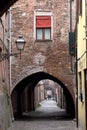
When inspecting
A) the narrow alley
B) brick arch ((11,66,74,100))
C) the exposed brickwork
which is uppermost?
the exposed brickwork

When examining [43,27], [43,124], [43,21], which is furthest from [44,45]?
[43,124]

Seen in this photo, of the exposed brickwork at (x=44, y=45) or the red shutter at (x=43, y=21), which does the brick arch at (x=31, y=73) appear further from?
Result: the red shutter at (x=43, y=21)

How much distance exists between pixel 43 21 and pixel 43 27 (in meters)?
0.36

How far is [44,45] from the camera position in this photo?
27828mm

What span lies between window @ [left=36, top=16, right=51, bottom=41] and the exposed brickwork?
0.32 metres

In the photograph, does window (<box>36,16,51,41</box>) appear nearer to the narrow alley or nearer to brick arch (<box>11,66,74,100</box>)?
brick arch (<box>11,66,74,100</box>)

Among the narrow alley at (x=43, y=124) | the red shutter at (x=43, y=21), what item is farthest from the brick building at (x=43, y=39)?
the narrow alley at (x=43, y=124)

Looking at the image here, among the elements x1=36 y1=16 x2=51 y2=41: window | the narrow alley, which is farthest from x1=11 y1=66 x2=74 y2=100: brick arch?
the narrow alley

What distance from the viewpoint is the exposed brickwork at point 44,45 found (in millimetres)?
27516

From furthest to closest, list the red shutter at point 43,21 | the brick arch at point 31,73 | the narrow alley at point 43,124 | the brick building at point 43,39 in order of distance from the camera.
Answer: the red shutter at point 43,21 → the brick building at point 43,39 → the brick arch at point 31,73 → the narrow alley at point 43,124

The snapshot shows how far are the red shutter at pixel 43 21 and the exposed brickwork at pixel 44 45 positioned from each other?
1.06ft

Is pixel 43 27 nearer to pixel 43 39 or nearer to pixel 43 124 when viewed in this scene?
pixel 43 39

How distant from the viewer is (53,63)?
27.7 meters

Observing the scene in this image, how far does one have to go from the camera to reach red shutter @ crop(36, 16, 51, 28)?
27875 millimetres
